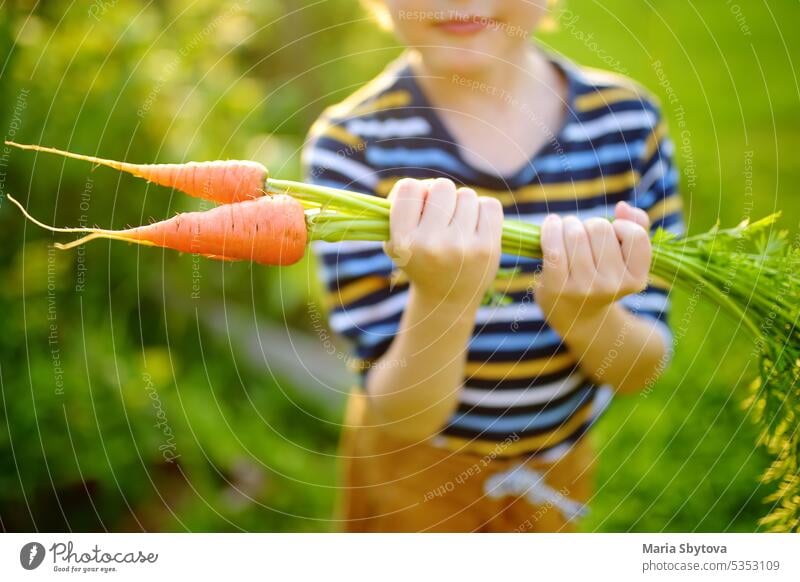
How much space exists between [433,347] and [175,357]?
0.74m

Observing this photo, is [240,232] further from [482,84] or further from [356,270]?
[482,84]

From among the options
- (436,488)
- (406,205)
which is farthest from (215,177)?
(436,488)

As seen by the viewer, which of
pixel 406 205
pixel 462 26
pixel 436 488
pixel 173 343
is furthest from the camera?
pixel 173 343

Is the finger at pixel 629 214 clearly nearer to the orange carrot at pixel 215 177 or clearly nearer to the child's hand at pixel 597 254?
the child's hand at pixel 597 254

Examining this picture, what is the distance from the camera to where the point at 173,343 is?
4.38ft

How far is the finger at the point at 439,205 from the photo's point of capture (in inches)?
23.7

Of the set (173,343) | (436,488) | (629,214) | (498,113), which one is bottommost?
(436,488)

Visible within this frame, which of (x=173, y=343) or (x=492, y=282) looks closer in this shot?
(x=492, y=282)

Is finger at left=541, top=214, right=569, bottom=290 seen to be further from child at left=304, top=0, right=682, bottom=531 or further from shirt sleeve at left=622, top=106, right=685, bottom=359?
shirt sleeve at left=622, top=106, right=685, bottom=359

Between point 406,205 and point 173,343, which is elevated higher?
point 406,205

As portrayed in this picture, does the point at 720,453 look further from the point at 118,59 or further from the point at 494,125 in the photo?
the point at 118,59

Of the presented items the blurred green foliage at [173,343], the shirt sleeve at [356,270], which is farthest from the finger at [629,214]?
the blurred green foliage at [173,343]

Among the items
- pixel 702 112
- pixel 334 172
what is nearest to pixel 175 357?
pixel 334 172

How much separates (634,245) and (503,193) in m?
0.18
